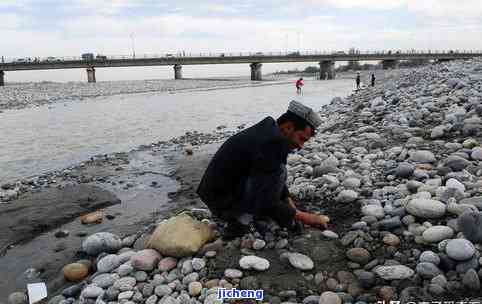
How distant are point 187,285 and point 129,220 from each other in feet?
9.92

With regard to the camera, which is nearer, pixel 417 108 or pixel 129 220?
pixel 129 220

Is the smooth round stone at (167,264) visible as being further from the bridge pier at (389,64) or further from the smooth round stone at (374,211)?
the bridge pier at (389,64)

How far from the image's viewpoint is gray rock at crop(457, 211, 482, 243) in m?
3.79

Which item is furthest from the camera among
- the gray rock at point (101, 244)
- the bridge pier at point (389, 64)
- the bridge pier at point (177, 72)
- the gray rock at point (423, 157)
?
the bridge pier at point (389, 64)

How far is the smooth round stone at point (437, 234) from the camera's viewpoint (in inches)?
156

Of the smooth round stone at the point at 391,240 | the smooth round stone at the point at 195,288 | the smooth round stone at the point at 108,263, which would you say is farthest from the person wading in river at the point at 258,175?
the smooth round stone at the point at 108,263

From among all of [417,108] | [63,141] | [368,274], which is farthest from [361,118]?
[63,141]

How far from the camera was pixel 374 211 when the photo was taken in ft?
15.5

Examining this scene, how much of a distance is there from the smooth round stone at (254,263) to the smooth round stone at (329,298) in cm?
68

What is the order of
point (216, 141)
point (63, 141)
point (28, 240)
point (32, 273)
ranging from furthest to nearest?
point (63, 141) → point (216, 141) → point (28, 240) → point (32, 273)

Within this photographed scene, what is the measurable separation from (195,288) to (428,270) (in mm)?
2086

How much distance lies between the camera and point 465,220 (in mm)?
3906

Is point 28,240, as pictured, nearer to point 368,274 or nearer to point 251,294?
point 251,294

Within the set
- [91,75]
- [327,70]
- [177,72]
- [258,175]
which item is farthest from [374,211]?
[327,70]
